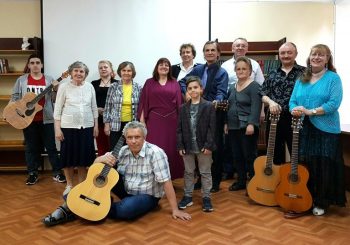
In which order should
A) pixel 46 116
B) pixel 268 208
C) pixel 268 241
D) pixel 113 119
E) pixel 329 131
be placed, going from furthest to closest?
pixel 46 116 → pixel 113 119 → pixel 268 208 → pixel 329 131 → pixel 268 241

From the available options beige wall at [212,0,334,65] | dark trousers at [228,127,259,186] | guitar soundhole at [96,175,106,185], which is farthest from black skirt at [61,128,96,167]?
beige wall at [212,0,334,65]

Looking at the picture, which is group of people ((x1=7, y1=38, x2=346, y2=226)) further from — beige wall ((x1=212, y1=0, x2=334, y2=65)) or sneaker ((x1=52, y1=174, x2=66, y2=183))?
beige wall ((x1=212, y1=0, x2=334, y2=65))

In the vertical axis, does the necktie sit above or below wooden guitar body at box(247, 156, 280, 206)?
above

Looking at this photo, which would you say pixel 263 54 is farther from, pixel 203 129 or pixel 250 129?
pixel 203 129

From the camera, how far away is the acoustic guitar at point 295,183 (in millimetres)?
2874

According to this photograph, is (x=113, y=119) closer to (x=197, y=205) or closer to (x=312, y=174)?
(x=197, y=205)

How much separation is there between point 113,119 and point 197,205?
1.26 meters

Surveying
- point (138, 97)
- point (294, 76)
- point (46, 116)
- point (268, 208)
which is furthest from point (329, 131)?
point (46, 116)

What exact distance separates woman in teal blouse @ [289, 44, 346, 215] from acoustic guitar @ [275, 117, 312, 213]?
0.10 meters

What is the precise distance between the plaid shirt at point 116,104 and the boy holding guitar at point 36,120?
3.05ft

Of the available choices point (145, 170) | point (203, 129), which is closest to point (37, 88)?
point (145, 170)

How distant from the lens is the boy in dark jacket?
118 inches

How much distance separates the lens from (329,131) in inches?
111

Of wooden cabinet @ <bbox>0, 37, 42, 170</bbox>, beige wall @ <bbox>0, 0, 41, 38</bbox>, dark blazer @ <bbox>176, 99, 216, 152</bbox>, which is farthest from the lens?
beige wall @ <bbox>0, 0, 41, 38</bbox>
